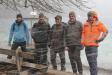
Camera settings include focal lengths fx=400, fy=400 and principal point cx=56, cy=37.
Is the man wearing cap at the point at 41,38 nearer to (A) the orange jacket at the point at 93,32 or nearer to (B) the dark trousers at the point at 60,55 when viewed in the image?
(B) the dark trousers at the point at 60,55

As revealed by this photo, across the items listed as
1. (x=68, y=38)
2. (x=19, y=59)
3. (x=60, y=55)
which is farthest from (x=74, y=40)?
(x=19, y=59)

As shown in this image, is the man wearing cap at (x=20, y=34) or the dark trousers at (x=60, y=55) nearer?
the dark trousers at (x=60, y=55)

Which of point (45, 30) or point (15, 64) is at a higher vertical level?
point (45, 30)

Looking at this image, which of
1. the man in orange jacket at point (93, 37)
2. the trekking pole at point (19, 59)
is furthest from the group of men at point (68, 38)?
the trekking pole at point (19, 59)

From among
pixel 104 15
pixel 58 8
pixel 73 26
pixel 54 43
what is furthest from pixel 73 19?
pixel 104 15

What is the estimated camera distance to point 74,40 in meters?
9.57

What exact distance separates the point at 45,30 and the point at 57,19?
510 millimetres

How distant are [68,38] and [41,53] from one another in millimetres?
804

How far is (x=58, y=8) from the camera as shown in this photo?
10.9m

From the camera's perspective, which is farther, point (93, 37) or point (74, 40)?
point (74, 40)

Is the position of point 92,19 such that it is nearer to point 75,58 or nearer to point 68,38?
point 68,38

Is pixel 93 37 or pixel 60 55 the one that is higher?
pixel 93 37

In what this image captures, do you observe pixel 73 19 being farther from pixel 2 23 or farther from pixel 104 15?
pixel 2 23

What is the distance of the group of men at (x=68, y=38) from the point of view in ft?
29.0
